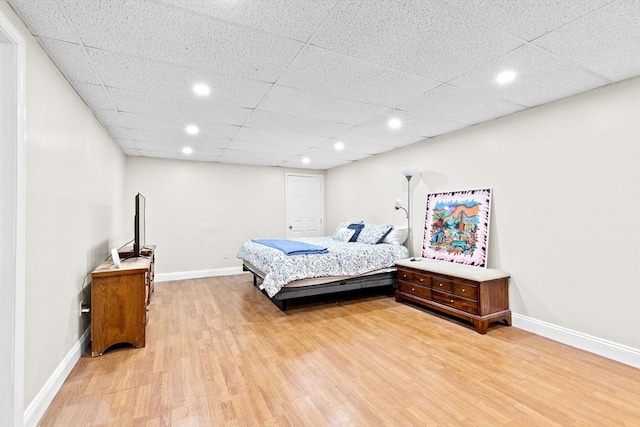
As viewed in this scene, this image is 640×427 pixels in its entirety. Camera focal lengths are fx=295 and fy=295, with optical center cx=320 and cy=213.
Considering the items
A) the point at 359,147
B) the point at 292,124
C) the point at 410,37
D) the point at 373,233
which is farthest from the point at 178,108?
the point at 373,233

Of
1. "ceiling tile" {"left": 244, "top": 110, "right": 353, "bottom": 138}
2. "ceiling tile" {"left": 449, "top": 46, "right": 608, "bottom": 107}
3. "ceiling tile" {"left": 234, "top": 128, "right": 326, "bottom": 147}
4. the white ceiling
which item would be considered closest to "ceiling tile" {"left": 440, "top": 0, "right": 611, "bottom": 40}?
the white ceiling

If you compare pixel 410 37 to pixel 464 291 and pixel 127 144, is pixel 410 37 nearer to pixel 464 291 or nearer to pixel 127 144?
pixel 464 291

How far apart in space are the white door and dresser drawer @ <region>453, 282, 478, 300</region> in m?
4.10

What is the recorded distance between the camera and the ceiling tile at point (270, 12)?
154 cm

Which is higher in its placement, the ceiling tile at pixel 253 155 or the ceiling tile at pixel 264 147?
the ceiling tile at pixel 264 147

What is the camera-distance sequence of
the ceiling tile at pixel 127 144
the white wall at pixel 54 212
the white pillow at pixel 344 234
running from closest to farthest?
1. the white wall at pixel 54 212
2. the ceiling tile at pixel 127 144
3. the white pillow at pixel 344 234

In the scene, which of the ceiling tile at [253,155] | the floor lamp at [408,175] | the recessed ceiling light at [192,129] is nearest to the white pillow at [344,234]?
the floor lamp at [408,175]

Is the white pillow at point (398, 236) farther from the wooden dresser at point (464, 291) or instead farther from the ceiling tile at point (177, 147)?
the ceiling tile at point (177, 147)

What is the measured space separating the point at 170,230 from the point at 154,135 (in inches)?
87.0

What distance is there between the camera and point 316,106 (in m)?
3.05

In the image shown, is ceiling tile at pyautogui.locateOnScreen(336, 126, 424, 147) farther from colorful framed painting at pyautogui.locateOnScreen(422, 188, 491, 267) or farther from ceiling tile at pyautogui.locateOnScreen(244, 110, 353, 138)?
colorful framed painting at pyautogui.locateOnScreen(422, 188, 491, 267)

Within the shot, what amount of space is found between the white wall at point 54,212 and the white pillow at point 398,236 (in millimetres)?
3881

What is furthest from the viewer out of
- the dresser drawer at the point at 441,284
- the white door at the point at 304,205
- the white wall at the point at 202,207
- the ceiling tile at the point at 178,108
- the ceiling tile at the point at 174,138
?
the white door at the point at 304,205

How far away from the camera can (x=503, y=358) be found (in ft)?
8.36
